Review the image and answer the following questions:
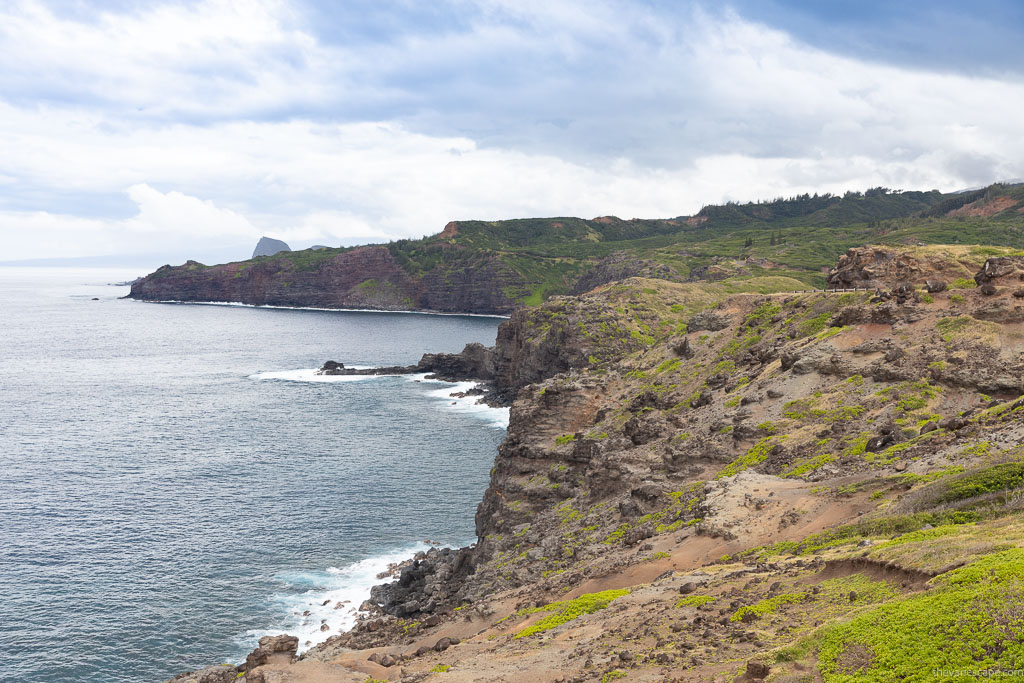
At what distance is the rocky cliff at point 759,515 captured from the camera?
15398 mm

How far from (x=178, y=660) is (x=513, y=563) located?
23.0 m

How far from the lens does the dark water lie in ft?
154

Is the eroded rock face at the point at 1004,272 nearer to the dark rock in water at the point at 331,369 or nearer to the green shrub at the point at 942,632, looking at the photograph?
the green shrub at the point at 942,632

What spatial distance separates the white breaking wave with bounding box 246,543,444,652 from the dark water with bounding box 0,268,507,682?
0.19 metres

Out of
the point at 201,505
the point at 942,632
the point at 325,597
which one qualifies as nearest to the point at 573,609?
the point at 942,632

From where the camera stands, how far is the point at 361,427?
101m

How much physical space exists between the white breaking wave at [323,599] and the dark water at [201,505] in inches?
7.6

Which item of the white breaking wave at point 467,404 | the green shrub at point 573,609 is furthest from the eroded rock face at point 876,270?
the white breaking wave at point 467,404

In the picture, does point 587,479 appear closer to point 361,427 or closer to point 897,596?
point 897,596

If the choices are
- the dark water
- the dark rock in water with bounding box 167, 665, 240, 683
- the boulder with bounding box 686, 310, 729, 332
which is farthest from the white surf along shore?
the boulder with bounding box 686, 310, 729, 332

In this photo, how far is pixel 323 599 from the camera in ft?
171

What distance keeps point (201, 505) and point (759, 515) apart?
58.0 meters

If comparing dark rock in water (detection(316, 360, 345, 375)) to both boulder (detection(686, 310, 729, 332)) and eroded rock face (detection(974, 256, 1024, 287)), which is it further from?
eroded rock face (detection(974, 256, 1024, 287))

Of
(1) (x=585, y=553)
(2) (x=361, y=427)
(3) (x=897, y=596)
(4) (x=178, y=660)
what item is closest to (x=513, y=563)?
(1) (x=585, y=553)
